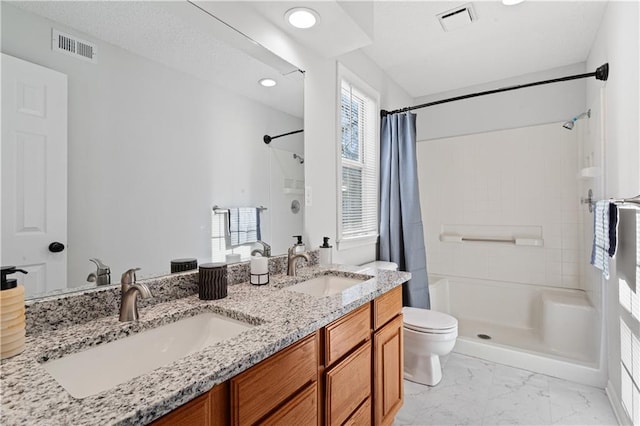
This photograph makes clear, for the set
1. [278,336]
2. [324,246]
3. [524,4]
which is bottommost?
[278,336]

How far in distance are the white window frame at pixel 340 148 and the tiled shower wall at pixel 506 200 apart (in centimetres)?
109

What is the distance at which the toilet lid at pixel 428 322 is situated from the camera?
6.89ft

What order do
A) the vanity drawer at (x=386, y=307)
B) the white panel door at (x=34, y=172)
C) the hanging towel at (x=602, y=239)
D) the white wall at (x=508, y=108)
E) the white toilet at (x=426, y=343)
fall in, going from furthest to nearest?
the white wall at (x=508, y=108), the white toilet at (x=426, y=343), the hanging towel at (x=602, y=239), the vanity drawer at (x=386, y=307), the white panel door at (x=34, y=172)

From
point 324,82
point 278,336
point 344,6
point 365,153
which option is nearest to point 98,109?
point 278,336

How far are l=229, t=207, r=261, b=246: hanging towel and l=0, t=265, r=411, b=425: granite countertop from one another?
0.26 meters

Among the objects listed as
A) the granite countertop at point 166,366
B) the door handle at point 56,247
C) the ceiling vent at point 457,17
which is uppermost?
the ceiling vent at point 457,17

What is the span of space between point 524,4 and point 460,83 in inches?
49.3

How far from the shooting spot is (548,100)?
2.94 meters

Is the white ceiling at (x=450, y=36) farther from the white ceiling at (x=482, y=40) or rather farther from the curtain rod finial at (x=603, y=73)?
the curtain rod finial at (x=603, y=73)

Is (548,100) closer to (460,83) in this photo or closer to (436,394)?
(460,83)

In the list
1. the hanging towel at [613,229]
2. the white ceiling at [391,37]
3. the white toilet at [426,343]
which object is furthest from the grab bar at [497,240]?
the white ceiling at [391,37]

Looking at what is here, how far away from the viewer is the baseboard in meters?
1.70

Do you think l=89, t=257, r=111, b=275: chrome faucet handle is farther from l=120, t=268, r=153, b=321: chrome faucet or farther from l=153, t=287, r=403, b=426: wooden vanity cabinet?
l=153, t=287, r=403, b=426: wooden vanity cabinet

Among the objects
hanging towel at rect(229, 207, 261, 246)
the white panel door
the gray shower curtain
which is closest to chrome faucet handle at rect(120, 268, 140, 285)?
the white panel door
